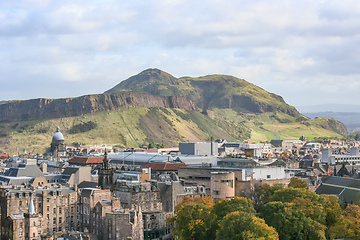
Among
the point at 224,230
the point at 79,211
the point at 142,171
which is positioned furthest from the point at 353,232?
the point at 142,171

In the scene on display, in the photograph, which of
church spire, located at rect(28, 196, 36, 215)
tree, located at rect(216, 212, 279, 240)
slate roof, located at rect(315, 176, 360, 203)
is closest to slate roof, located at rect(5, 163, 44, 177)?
church spire, located at rect(28, 196, 36, 215)

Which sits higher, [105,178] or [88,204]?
[105,178]

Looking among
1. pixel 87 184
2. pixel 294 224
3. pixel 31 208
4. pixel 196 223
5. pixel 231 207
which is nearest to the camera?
pixel 294 224

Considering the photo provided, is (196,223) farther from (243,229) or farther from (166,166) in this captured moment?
(166,166)

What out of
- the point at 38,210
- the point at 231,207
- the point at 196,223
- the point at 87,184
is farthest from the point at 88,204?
the point at 231,207

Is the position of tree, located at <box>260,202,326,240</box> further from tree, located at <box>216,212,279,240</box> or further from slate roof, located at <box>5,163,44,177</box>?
slate roof, located at <box>5,163,44,177</box>

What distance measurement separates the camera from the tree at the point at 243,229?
84.7 meters

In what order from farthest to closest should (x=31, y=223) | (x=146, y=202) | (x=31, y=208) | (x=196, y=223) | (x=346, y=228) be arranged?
(x=146, y=202), (x=31, y=208), (x=31, y=223), (x=196, y=223), (x=346, y=228)

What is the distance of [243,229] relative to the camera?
86.3 m

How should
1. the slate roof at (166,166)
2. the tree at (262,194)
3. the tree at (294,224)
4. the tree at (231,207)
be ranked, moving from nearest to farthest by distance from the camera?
the tree at (294,224) → the tree at (231,207) → the tree at (262,194) → the slate roof at (166,166)

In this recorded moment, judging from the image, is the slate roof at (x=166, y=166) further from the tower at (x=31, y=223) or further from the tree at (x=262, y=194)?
the tower at (x=31, y=223)

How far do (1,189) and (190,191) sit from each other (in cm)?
4337

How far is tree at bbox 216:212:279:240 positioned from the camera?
84656 mm

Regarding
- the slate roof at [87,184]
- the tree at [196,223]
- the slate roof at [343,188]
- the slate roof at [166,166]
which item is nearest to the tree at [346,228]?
the tree at [196,223]
